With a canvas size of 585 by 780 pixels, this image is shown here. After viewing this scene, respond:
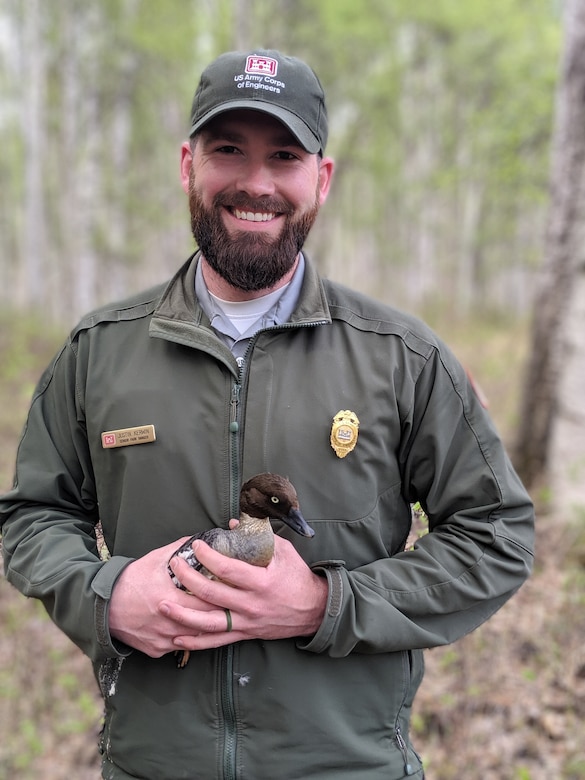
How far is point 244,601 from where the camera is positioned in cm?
198

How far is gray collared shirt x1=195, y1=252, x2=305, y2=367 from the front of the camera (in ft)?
7.75

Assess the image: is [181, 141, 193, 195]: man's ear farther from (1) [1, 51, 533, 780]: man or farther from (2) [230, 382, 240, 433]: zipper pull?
(2) [230, 382, 240, 433]: zipper pull

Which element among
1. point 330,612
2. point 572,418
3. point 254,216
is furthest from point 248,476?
point 572,418

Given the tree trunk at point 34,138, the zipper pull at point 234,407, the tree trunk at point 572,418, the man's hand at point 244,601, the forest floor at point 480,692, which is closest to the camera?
the man's hand at point 244,601

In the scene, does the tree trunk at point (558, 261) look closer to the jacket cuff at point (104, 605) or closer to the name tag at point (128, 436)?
the name tag at point (128, 436)

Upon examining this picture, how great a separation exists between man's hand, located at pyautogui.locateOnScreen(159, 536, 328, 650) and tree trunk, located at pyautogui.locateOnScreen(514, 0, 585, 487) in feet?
15.0

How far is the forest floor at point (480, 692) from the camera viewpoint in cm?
427

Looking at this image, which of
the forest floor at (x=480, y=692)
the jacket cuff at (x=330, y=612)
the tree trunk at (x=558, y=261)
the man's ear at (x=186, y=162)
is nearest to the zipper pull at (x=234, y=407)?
the jacket cuff at (x=330, y=612)

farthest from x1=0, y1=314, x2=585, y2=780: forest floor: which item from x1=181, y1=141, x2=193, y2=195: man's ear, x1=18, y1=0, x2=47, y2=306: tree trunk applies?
x1=18, y1=0, x2=47, y2=306: tree trunk

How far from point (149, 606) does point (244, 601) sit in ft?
0.92

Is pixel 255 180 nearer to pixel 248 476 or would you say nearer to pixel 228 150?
pixel 228 150

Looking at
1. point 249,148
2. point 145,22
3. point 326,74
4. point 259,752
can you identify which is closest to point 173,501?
point 259,752

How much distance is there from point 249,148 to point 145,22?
17.9 meters

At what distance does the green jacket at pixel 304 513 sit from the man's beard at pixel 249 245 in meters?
0.15
